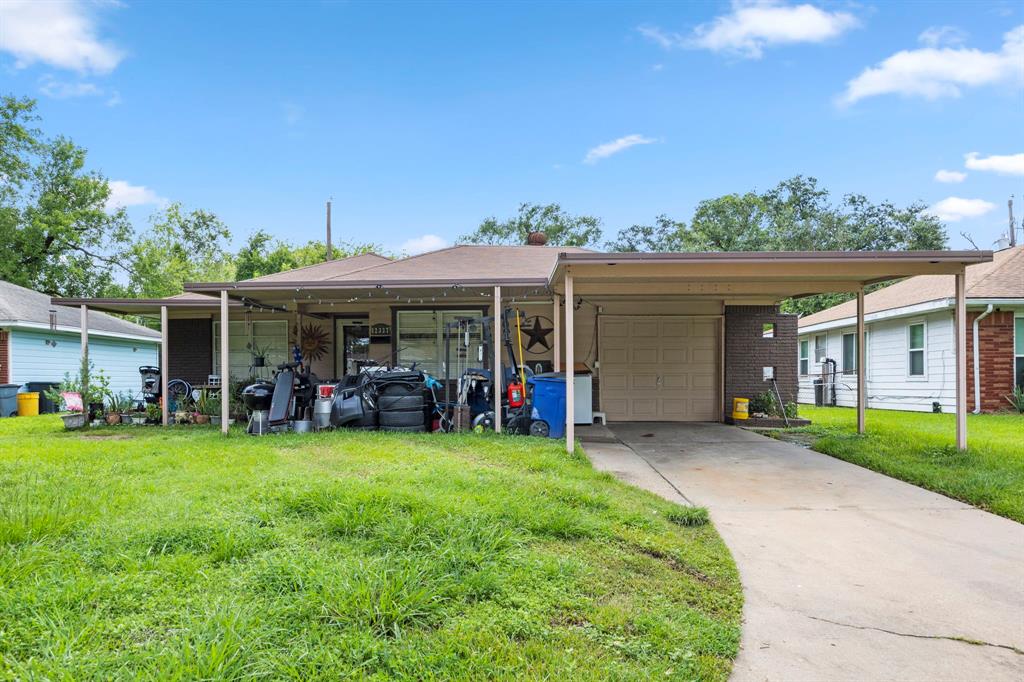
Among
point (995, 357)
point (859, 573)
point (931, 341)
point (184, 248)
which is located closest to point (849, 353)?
point (931, 341)

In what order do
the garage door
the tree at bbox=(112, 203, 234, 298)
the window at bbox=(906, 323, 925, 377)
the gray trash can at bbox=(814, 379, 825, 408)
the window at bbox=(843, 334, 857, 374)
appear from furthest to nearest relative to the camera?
1. the tree at bbox=(112, 203, 234, 298)
2. the gray trash can at bbox=(814, 379, 825, 408)
3. the window at bbox=(843, 334, 857, 374)
4. the window at bbox=(906, 323, 925, 377)
5. the garage door

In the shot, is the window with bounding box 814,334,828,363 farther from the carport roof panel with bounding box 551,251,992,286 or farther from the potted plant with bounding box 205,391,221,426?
the potted plant with bounding box 205,391,221,426

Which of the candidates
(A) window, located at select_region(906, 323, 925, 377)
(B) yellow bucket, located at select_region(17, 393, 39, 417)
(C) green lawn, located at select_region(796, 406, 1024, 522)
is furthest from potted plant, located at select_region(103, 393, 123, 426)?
(A) window, located at select_region(906, 323, 925, 377)

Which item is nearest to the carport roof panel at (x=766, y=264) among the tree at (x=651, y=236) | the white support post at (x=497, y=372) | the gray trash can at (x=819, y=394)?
the white support post at (x=497, y=372)

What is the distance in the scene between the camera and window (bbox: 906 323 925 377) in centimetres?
1463

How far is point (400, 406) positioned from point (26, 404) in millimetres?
12225

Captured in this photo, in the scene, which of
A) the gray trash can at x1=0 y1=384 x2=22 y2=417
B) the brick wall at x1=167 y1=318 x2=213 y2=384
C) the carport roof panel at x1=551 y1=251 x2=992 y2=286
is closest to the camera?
the carport roof panel at x1=551 y1=251 x2=992 y2=286

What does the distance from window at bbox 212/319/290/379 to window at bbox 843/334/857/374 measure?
1502 cm

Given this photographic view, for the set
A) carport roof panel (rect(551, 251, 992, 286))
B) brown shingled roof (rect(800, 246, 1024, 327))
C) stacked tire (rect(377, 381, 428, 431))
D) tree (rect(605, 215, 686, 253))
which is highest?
tree (rect(605, 215, 686, 253))

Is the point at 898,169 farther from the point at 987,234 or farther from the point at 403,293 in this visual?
the point at 403,293

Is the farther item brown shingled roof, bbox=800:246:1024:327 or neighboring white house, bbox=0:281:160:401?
neighboring white house, bbox=0:281:160:401

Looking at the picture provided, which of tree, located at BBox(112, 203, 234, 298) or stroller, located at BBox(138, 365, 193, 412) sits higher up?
tree, located at BBox(112, 203, 234, 298)

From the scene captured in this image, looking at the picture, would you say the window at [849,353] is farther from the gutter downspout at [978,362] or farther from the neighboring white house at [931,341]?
the gutter downspout at [978,362]

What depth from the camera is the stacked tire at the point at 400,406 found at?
9477 millimetres
